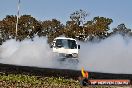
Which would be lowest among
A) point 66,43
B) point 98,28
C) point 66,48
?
point 66,48

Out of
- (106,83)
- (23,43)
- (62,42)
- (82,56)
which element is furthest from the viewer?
(23,43)

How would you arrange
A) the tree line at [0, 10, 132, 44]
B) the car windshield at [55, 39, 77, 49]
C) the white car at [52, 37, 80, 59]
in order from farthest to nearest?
1. the tree line at [0, 10, 132, 44]
2. the car windshield at [55, 39, 77, 49]
3. the white car at [52, 37, 80, 59]

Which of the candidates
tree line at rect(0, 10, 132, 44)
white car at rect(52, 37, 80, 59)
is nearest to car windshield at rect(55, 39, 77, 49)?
white car at rect(52, 37, 80, 59)

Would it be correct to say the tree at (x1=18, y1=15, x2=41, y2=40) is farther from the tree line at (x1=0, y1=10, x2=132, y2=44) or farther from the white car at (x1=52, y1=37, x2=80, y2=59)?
the white car at (x1=52, y1=37, x2=80, y2=59)

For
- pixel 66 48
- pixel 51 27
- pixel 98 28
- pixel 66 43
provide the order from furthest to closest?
pixel 51 27 < pixel 98 28 < pixel 66 43 < pixel 66 48

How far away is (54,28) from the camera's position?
118250 millimetres

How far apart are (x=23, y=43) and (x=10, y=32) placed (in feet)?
238

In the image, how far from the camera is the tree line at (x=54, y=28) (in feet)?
337

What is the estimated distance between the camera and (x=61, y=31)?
111188 mm

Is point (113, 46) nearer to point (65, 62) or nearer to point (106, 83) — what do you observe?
point (65, 62)

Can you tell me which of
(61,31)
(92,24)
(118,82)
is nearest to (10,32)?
(61,31)

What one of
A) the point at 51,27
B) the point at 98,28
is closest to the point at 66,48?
the point at 98,28

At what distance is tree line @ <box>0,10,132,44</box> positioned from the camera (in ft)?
337

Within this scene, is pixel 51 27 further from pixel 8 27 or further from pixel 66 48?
pixel 66 48
